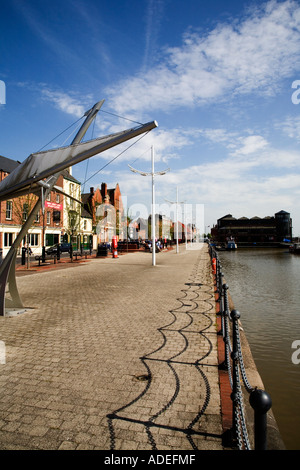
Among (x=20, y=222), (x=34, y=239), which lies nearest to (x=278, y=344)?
(x=20, y=222)

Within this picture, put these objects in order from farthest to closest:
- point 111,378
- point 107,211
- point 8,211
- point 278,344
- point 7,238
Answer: point 107,211
point 7,238
point 8,211
point 278,344
point 111,378

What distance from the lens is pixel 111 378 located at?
4.33 m

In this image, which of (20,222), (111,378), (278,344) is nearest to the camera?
(111,378)

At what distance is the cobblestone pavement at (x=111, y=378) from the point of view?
308cm

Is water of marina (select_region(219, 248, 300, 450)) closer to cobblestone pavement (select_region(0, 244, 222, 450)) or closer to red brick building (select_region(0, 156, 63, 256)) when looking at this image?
cobblestone pavement (select_region(0, 244, 222, 450))

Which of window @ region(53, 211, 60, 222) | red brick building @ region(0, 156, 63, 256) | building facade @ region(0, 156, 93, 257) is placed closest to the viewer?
building facade @ region(0, 156, 93, 257)

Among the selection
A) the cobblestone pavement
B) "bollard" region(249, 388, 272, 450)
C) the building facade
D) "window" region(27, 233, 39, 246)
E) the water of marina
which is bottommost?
→ the water of marina

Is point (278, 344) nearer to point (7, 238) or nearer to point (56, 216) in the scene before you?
point (7, 238)

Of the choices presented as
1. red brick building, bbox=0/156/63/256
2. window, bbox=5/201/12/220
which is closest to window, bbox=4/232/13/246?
red brick building, bbox=0/156/63/256

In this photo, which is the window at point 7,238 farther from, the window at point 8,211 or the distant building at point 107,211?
the distant building at point 107,211

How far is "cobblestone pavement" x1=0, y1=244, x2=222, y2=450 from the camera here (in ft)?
Result: 10.1

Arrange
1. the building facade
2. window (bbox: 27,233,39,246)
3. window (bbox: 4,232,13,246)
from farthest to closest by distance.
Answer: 1. window (bbox: 27,233,39,246)
2. window (bbox: 4,232,13,246)
3. the building facade
